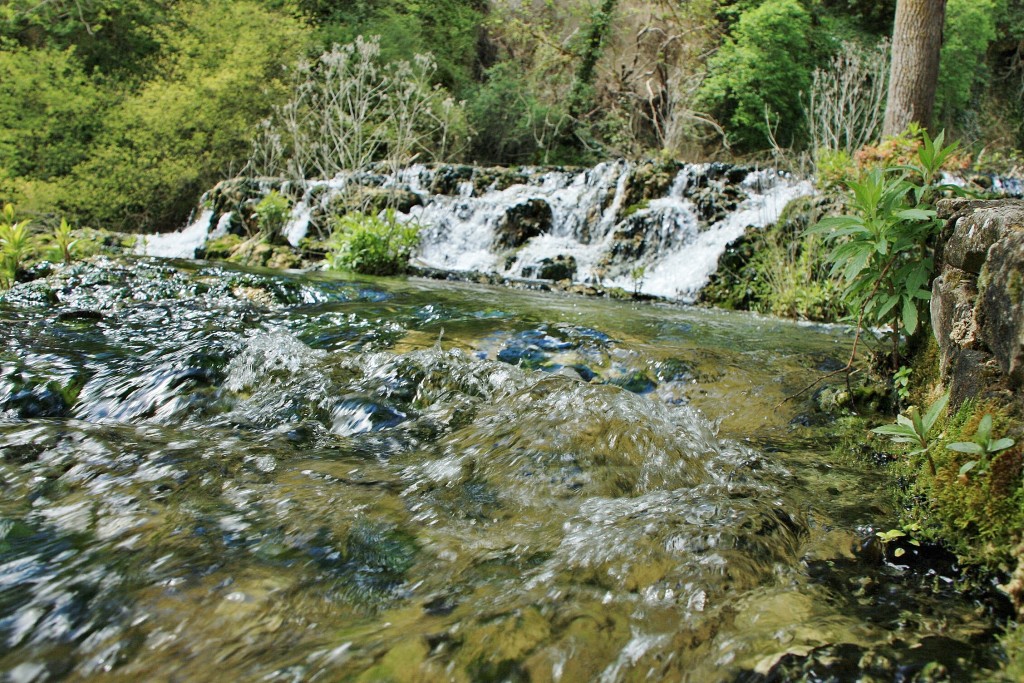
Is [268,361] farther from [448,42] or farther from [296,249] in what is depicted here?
[448,42]

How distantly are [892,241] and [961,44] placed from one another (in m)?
17.1

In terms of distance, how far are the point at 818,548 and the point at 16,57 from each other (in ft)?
61.7

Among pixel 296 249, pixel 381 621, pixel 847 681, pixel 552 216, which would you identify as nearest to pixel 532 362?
pixel 381 621

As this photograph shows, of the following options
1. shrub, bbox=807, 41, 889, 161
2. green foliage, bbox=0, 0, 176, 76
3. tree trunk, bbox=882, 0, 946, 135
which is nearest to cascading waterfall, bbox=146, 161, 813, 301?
shrub, bbox=807, 41, 889, 161

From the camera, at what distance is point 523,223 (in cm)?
1079

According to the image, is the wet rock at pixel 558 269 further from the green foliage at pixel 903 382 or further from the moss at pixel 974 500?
the moss at pixel 974 500

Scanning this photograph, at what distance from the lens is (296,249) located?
30.1 ft

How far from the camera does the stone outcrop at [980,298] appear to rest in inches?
66.1

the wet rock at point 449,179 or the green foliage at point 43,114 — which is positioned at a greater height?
the green foliage at point 43,114

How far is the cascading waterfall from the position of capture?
918 centimetres

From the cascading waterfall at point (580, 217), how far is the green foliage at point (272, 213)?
0.45 m

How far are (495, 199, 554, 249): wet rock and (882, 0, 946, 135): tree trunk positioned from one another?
523cm

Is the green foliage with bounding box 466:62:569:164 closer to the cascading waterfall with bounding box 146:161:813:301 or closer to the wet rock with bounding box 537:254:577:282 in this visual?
the cascading waterfall with bounding box 146:161:813:301

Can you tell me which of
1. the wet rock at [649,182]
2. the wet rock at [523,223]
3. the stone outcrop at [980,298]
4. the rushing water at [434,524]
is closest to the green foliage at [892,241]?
the stone outcrop at [980,298]
